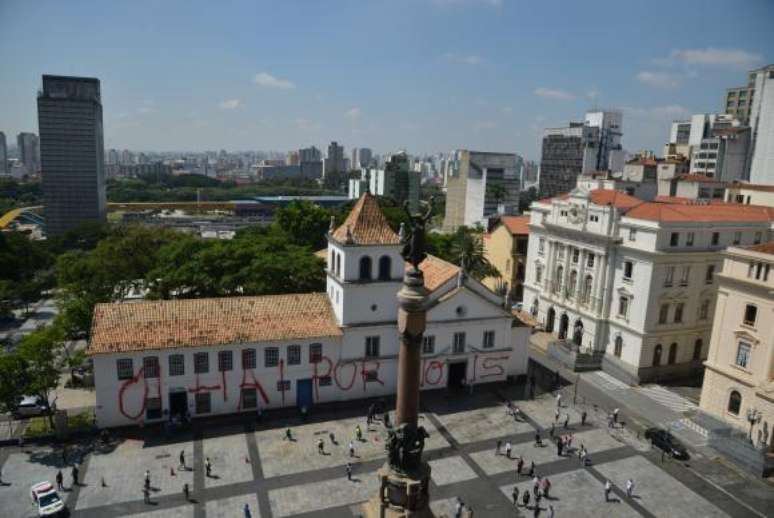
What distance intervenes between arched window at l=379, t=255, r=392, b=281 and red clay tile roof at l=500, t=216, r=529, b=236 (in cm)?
3390

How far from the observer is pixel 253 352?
38688 mm

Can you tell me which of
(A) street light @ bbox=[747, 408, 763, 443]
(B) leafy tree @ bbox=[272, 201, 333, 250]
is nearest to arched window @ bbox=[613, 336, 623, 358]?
(A) street light @ bbox=[747, 408, 763, 443]

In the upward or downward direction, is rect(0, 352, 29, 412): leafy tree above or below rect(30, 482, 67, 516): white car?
above

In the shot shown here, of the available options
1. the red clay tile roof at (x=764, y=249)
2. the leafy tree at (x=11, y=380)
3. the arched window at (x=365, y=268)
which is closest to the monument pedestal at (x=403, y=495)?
the arched window at (x=365, y=268)

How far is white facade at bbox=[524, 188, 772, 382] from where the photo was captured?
155 feet

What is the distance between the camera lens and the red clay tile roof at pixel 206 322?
3638 cm

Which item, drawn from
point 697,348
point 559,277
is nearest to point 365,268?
point 559,277

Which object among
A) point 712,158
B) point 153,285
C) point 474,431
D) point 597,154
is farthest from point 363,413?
point 597,154

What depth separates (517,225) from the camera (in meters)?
72.4

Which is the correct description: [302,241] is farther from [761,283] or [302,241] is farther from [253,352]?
[761,283]

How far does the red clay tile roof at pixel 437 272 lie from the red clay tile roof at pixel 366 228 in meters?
3.15

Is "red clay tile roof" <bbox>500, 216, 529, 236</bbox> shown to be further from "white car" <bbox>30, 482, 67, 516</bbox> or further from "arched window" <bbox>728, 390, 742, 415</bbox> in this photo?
"white car" <bbox>30, 482, 67, 516</bbox>

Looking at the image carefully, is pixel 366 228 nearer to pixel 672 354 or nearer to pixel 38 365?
pixel 38 365

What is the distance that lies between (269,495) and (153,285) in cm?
2790
